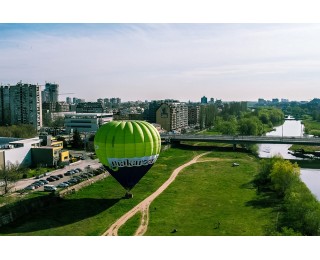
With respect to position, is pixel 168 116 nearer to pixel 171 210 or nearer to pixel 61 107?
pixel 61 107

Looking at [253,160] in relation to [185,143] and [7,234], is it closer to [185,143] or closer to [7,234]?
[185,143]

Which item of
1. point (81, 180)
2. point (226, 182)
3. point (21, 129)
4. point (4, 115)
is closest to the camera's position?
point (81, 180)

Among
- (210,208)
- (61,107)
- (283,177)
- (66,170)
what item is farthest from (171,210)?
(61,107)

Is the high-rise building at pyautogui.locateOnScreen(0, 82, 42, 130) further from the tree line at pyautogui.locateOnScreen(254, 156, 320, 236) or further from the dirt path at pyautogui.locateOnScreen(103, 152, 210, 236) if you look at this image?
the tree line at pyautogui.locateOnScreen(254, 156, 320, 236)

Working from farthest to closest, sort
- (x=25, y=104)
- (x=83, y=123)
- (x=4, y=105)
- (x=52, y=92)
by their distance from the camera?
(x=52, y=92) < (x=4, y=105) < (x=25, y=104) < (x=83, y=123)

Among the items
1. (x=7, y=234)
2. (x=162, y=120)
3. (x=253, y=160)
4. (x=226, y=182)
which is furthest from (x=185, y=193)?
(x=162, y=120)

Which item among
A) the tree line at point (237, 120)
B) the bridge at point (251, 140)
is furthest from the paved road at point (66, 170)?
the tree line at point (237, 120)

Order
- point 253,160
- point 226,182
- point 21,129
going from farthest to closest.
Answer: point 21,129, point 253,160, point 226,182
